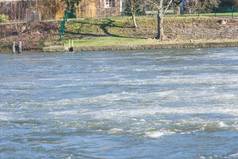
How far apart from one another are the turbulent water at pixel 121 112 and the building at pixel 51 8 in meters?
32.8

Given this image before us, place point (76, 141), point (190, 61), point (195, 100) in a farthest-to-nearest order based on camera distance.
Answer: point (190, 61), point (195, 100), point (76, 141)

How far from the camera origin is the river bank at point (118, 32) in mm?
62500

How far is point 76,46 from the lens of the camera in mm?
59375

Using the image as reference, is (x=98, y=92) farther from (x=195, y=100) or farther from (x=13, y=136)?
(x=13, y=136)

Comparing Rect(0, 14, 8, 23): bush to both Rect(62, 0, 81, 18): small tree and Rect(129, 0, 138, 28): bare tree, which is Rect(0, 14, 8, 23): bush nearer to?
Rect(62, 0, 81, 18): small tree

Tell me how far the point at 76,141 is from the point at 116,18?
51.7 m

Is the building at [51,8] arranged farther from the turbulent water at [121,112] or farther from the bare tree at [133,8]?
the turbulent water at [121,112]

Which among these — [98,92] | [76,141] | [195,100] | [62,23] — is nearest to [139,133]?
[76,141]

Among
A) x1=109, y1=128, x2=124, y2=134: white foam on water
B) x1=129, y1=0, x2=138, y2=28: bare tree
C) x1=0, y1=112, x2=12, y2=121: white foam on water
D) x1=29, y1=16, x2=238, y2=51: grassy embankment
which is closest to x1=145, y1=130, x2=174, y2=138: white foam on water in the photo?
x1=109, y1=128, x2=124, y2=134: white foam on water

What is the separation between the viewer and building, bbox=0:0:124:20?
247 ft

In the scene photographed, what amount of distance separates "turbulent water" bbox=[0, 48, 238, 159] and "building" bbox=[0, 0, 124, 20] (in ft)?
108

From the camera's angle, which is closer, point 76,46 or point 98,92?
point 98,92

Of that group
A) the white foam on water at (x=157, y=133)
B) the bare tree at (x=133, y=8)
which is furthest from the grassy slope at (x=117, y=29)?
the white foam on water at (x=157, y=133)

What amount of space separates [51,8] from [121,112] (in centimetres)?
5256
